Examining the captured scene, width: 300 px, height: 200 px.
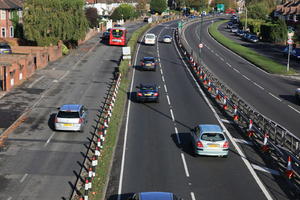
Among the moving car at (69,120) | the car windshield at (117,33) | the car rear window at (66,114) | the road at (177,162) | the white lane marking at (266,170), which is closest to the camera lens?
the road at (177,162)

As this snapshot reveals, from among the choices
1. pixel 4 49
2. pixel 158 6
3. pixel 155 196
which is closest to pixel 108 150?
pixel 155 196

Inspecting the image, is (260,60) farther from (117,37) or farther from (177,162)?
(177,162)

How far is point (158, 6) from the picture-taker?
178125 mm

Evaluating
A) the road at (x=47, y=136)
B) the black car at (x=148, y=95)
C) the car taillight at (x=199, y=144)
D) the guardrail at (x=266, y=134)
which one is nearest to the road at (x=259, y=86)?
the guardrail at (x=266, y=134)

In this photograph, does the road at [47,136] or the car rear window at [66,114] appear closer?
the road at [47,136]

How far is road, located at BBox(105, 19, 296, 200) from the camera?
19984 mm

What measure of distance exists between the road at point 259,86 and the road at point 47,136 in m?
12.7

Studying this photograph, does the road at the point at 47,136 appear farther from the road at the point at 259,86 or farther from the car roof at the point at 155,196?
the road at the point at 259,86

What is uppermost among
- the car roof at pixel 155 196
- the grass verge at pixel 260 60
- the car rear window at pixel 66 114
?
the grass verge at pixel 260 60

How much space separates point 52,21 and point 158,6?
389 ft

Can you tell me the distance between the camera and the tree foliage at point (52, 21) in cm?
6231

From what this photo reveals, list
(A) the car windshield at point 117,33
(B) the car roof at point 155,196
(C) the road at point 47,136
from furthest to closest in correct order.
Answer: (A) the car windshield at point 117,33
(C) the road at point 47,136
(B) the car roof at point 155,196

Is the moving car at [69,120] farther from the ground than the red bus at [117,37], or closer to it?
closer to it

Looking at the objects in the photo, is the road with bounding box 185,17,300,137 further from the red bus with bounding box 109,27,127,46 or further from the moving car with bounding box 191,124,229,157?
the red bus with bounding box 109,27,127,46
